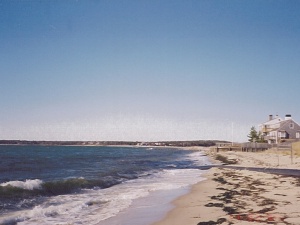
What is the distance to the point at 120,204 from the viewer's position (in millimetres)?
13789

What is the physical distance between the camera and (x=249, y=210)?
10445 mm

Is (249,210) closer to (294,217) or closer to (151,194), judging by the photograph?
(294,217)

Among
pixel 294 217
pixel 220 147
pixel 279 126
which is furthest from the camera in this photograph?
pixel 220 147

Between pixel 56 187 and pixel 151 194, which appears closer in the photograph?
pixel 151 194

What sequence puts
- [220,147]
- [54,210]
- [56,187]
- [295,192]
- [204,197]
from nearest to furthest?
1. [54,210]
2. [295,192]
3. [204,197]
4. [56,187]
5. [220,147]

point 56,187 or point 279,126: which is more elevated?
point 279,126

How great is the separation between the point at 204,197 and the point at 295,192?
3999 mm

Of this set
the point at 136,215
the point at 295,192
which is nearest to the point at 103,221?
the point at 136,215

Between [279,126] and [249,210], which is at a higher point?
[279,126]

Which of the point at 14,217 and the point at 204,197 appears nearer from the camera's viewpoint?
the point at 14,217

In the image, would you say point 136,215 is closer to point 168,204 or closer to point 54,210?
point 168,204

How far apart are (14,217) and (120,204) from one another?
14.7ft

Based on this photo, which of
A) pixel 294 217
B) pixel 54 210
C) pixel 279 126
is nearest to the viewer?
pixel 294 217

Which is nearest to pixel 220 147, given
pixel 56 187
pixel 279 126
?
pixel 279 126
